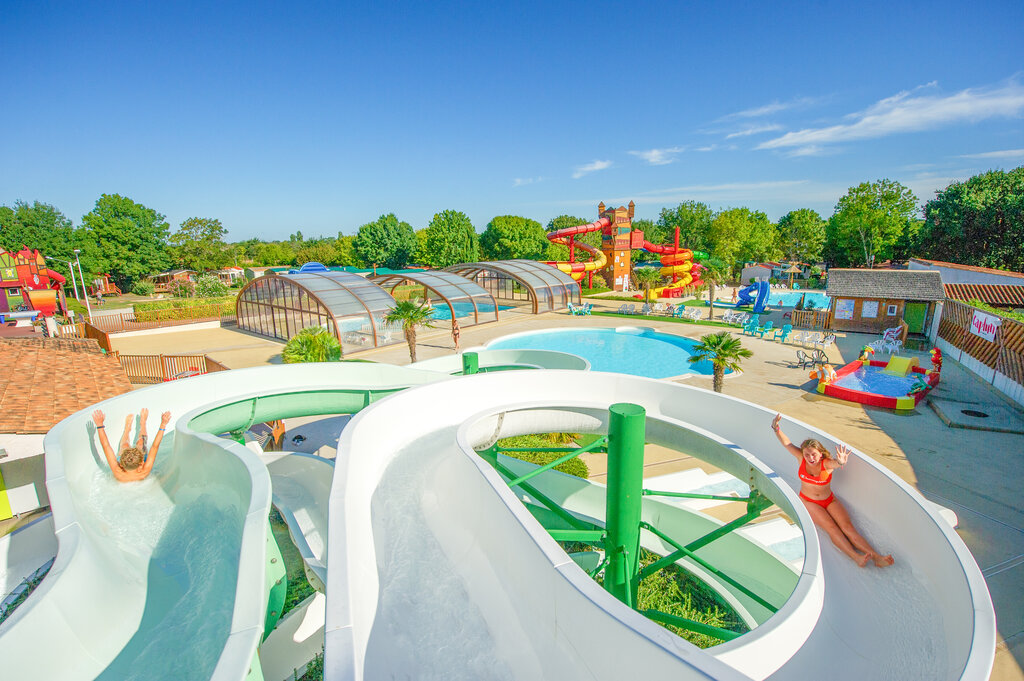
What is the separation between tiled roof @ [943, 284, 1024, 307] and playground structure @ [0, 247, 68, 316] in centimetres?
5335

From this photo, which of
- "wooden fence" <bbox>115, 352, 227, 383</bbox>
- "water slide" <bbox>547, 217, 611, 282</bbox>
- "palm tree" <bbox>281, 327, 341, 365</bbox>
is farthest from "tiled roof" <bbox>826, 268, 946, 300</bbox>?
"wooden fence" <bbox>115, 352, 227, 383</bbox>

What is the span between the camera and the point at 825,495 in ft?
17.8

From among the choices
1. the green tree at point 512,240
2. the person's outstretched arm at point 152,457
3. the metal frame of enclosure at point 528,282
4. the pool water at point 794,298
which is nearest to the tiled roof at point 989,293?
the pool water at point 794,298

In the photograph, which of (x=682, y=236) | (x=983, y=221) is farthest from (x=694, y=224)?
(x=983, y=221)

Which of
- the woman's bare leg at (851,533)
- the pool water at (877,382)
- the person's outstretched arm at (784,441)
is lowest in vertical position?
the pool water at (877,382)

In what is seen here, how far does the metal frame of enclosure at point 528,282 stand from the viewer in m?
31.0

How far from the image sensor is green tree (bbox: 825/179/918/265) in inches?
1816

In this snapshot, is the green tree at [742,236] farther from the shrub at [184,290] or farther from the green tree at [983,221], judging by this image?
the shrub at [184,290]

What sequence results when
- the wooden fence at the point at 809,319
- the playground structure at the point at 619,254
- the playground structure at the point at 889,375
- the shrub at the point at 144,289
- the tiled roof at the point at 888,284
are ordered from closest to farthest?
the playground structure at the point at 889,375 < the tiled roof at the point at 888,284 < the wooden fence at the point at 809,319 < the playground structure at the point at 619,254 < the shrub at the point at 144,289

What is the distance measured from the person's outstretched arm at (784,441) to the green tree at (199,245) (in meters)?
63.9

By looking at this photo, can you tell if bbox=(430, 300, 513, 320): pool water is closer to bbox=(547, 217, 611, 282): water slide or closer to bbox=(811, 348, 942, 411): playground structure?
bbox=(547, 217, 611, 282): water slide

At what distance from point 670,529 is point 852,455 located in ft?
14.6

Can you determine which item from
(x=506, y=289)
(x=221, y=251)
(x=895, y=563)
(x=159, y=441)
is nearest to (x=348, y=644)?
(x=895, y=563)

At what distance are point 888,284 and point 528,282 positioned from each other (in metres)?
18.9
